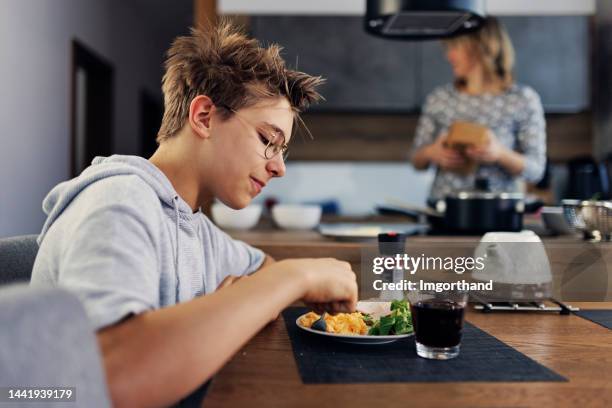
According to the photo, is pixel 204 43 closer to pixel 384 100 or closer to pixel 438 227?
pixel 438 227

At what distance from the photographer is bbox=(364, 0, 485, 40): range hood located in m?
2.37

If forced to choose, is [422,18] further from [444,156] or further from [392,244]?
[392,244]

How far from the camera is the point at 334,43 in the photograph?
163 inches

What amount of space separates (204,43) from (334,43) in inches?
120

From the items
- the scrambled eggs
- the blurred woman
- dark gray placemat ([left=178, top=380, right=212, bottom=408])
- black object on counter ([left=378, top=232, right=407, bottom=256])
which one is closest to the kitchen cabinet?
the blurred woman

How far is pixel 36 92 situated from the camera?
3922mm

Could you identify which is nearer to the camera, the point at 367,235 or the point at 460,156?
the point at 367,235

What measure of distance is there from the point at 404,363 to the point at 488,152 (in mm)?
1978

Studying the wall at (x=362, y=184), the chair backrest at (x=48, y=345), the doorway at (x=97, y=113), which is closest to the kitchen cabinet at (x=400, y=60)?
the wall at (x=362, y=184)

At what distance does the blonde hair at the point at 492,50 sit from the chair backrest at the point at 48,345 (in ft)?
9.11

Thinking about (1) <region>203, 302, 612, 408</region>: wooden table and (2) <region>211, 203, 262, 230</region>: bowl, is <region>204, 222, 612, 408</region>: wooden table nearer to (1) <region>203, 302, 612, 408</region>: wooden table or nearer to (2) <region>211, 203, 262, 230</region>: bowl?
(1) <region>203, 302, 612, 408</region>: wooden table

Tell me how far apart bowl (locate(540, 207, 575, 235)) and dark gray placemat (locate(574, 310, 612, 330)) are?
0.61 meters

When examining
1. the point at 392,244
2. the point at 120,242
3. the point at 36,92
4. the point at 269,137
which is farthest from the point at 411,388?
the point at 36,92

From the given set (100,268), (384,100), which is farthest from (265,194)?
(100,268)
